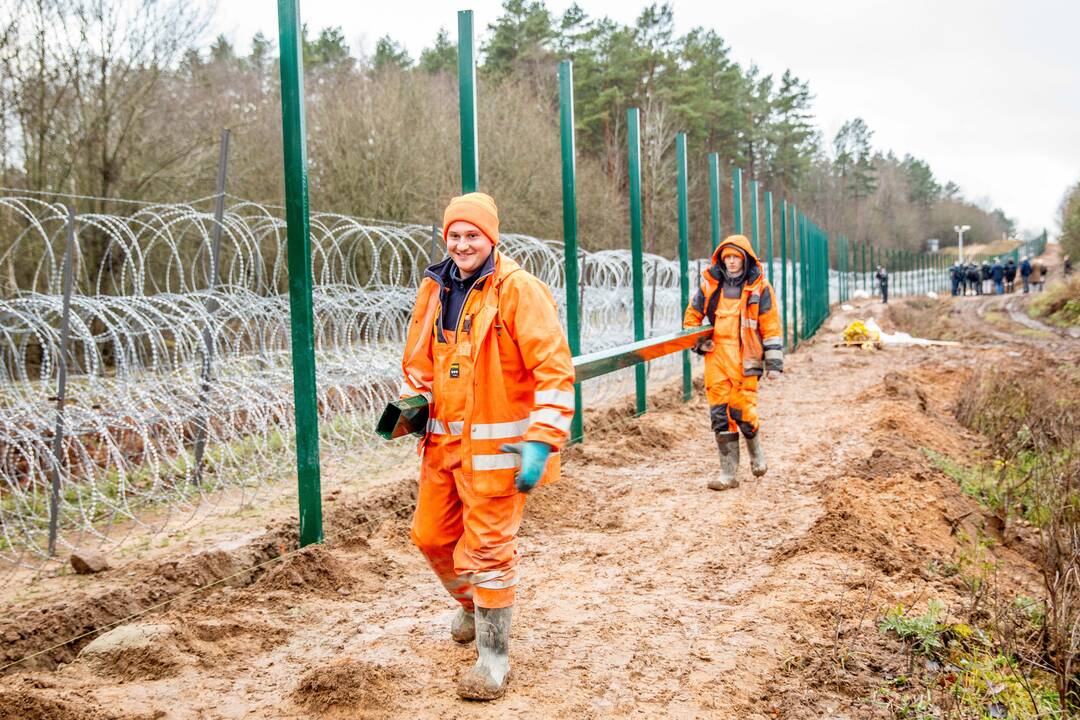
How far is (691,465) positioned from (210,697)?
510 centimetres

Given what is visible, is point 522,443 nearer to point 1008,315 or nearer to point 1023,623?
point 1023,623

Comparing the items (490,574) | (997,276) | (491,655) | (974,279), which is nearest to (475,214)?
(490,574)

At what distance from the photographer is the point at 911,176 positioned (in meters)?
92.6

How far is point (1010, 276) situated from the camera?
4803 cm

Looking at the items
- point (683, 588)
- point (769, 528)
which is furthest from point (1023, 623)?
point (769, 528)

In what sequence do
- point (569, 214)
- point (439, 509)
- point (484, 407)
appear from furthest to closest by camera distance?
1. point (569, 214)
2. point (439, 509)
3. point (484, 407)

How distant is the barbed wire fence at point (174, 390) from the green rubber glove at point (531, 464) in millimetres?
2488

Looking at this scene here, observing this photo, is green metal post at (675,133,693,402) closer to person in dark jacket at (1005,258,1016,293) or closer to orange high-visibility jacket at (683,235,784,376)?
orange high-visibility jacket at (683,235,784,376)

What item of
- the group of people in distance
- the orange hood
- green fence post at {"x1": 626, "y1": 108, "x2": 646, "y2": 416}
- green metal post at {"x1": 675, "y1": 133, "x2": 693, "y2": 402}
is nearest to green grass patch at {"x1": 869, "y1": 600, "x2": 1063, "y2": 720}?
the orange hood

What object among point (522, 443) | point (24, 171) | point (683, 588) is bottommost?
point (683, 588)

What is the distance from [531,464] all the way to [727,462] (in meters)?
4.05

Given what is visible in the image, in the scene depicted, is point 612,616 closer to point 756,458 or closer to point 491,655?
point 491,655

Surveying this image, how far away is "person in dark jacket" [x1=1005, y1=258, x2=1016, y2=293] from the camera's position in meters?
47.3

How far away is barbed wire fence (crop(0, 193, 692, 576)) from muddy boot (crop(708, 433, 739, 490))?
259 centimetres
